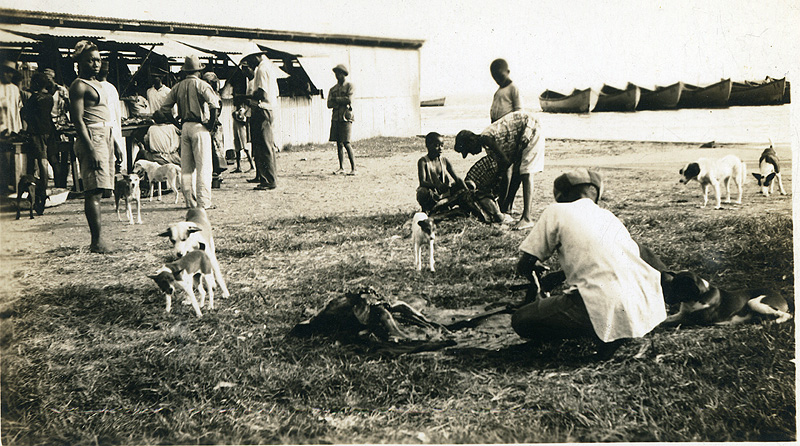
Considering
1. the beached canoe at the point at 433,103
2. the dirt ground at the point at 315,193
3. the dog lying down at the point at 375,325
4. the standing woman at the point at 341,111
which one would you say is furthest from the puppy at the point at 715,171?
the standing woman at the point at 341,111

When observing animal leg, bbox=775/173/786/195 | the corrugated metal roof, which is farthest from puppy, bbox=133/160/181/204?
animal leg, bbox=775/173/786/195

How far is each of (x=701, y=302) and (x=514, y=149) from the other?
161 centimetres

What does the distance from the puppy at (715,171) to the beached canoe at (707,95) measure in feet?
1.30

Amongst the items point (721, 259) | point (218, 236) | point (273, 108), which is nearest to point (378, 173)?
point (273, 108)

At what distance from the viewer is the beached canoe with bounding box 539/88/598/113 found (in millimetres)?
4367

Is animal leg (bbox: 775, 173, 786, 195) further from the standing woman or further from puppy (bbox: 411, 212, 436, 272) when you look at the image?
the standing woman

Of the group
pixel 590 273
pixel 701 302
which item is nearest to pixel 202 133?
pixel 590 273

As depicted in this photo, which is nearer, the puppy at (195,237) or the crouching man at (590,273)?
the crouching man at (590,273)

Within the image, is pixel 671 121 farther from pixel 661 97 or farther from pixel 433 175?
pixel 433 175

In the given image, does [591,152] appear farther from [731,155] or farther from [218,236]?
[218,236]

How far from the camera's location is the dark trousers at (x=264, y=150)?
14.8 feet

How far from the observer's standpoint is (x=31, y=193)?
434cm

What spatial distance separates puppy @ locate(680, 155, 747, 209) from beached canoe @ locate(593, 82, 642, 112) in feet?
1.99

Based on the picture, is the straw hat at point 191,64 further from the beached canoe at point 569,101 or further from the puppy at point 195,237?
the beached canoe at point 569,101
